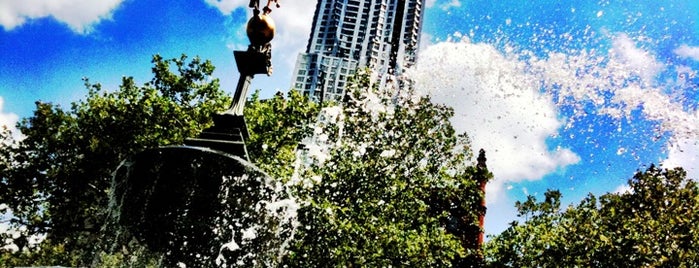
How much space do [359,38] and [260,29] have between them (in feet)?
448

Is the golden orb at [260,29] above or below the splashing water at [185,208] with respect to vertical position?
above

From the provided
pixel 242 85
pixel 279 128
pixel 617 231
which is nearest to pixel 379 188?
pixel 279 128

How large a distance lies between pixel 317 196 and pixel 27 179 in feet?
49.1

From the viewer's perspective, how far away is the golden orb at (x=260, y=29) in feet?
13.4

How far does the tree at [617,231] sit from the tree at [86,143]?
15316 millimetres

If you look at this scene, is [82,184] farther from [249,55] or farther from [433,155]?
[249,55]

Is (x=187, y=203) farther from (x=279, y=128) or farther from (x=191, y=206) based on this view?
(x=279, y=128)

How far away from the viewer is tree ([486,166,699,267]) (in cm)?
1458

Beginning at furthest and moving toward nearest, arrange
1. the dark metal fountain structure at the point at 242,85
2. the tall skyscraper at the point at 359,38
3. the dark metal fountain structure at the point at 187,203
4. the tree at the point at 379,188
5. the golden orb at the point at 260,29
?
1. the tall skyscraper at the point at 359,38
2. the tree at the point at 379,188
3. the golden orb at the point at 260,29
4. the dark metal fountain structure at the point at 242,85
5. the dark metal fountain structure at the point at 187,203

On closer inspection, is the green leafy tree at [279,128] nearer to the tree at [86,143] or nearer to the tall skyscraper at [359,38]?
the tree at [86,143]

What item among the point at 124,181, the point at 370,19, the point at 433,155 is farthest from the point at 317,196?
the point at 370,19

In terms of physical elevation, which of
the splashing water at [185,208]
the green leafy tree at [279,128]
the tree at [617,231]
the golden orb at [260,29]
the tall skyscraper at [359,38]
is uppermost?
the tall skyscraper at [359,38]

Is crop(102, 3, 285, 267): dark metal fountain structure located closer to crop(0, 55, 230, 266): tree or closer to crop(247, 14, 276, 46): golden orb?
crop(247, 14, 276, 46): golden orb

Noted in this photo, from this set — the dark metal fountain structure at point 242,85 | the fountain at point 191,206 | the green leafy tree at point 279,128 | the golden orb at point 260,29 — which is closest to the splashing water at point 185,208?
the fountain at point 191,206
